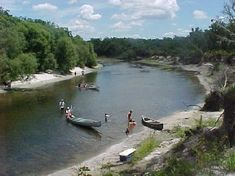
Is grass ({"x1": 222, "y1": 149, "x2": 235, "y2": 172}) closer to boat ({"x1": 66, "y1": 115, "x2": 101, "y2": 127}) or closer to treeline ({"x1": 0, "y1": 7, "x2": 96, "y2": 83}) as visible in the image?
boat ({"x1": 66, "y1": 115, "x2": 101, "y2": 127})

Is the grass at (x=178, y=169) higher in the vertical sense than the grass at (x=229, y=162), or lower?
lower

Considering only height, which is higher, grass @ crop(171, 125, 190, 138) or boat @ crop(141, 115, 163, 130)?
grass @ crop(171, 125, 190, 138)

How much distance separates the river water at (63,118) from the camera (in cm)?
3494

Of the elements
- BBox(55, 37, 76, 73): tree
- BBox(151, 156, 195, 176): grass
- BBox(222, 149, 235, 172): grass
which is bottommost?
BBox(151, 156, 195, 176): grass

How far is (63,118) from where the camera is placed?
53.7 meters

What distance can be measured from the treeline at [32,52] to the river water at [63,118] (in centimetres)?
642

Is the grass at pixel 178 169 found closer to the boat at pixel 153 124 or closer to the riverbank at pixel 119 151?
the riverbank at pixel 119 151

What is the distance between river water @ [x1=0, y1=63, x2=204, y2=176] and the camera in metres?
34.9

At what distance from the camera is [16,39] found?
9206 centimetres

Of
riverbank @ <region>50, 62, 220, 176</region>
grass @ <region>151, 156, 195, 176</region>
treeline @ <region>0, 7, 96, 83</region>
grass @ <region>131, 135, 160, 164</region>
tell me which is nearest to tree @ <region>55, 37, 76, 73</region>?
treeline @ <region>0, 7, 96, 83</region>

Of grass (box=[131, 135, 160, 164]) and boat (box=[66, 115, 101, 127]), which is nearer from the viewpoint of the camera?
grass (box=[131, 135, 160, 164])

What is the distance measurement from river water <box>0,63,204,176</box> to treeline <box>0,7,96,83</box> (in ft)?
21.1

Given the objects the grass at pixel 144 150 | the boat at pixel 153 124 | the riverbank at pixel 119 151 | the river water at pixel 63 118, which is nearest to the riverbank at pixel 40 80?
the river water at pixel 63 118

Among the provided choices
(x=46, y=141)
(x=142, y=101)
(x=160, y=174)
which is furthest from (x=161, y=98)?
(x=160, y=174)
